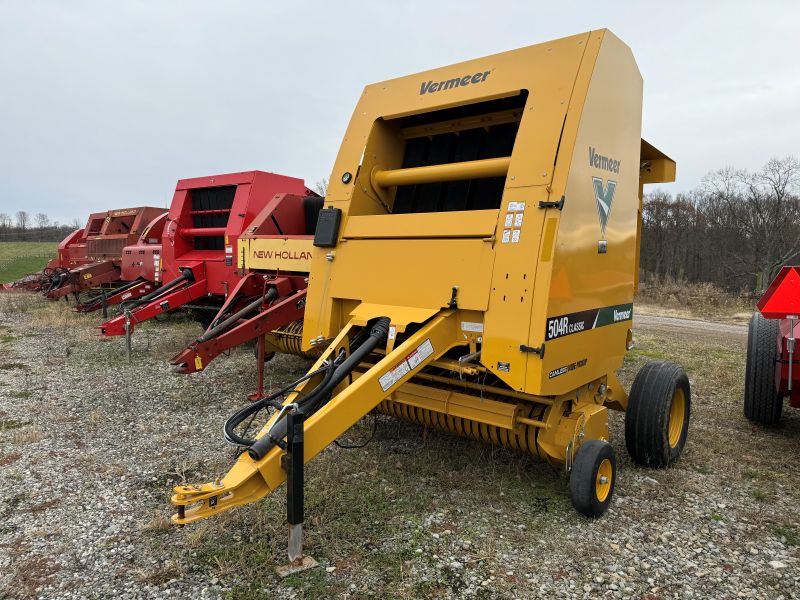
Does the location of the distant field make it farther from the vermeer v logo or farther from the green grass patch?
the vermeer v logo

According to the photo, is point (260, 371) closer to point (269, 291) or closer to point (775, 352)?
point (269, 291)

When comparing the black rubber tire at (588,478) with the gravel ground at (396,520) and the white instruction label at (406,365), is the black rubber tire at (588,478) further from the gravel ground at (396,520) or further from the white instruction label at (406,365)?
the white instruction label at (406,365)

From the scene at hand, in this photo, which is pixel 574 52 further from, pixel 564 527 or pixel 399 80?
pixel 564 527

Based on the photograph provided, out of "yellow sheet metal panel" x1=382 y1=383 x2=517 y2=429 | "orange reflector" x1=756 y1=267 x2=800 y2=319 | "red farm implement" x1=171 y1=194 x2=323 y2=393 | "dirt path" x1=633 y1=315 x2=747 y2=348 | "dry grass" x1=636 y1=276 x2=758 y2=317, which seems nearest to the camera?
"yellow sheet metal panel" x1=382 y1=383 x2=517 y2=429

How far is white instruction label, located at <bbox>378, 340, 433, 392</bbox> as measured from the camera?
9.75 ft

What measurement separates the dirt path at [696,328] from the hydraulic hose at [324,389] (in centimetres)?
871

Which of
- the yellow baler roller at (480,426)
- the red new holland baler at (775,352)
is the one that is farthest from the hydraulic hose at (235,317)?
the red new holland baler at (775,352)

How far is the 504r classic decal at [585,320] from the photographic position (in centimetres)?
311

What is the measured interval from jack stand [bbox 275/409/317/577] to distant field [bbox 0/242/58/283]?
25.5 metres

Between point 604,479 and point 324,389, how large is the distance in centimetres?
181

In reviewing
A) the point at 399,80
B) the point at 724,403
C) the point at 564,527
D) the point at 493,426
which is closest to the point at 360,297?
the point at 493,426

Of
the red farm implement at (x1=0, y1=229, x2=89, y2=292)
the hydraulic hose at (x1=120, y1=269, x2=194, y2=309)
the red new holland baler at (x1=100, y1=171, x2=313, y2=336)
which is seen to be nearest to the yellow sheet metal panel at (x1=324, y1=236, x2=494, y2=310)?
the red new holland baler at (x1=100, y1=171, x2=313, y2=336)

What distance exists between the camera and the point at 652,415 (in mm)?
3803

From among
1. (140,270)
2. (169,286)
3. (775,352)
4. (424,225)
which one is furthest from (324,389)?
(140,270)
